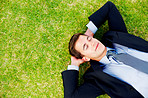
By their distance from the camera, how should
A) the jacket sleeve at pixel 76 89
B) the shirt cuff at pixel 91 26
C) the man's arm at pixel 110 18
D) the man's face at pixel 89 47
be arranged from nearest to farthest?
the man's face at pixel 89 47 < the jacket sleeve at pixel 76 89 < the man's arm at pixel 110 18 < the shirt cuff at pixel 91 26

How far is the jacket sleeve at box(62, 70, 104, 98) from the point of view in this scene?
278 cm

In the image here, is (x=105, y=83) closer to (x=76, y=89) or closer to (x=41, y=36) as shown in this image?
(x=76, y=89)

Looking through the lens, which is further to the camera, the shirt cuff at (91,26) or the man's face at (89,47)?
the shirt cuff at (91,26)

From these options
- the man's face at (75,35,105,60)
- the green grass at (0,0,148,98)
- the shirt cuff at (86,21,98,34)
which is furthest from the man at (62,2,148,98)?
the green grass at (0,0,148,98)

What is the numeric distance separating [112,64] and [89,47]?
75cm

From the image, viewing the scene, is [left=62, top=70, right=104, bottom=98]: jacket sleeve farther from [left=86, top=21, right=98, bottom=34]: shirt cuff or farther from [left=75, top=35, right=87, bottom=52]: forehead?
[left=86, top=21, right=98, bottom=34]: shirt cuff

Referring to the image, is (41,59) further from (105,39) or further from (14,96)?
(105,39)

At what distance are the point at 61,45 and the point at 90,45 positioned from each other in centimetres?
135

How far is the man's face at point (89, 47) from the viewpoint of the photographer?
266 centimetres

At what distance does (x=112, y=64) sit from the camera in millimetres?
2896

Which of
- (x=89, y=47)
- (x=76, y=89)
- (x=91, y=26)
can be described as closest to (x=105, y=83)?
(x=76, y=89)

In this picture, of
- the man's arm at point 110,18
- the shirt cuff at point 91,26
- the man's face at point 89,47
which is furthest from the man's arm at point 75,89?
the man's arm at point 110,18

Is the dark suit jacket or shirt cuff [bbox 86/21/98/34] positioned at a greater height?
shirt cuff [bbox 86/21/98/34]

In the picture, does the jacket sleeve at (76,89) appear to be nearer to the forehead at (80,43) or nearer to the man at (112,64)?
the man at (112,64)
